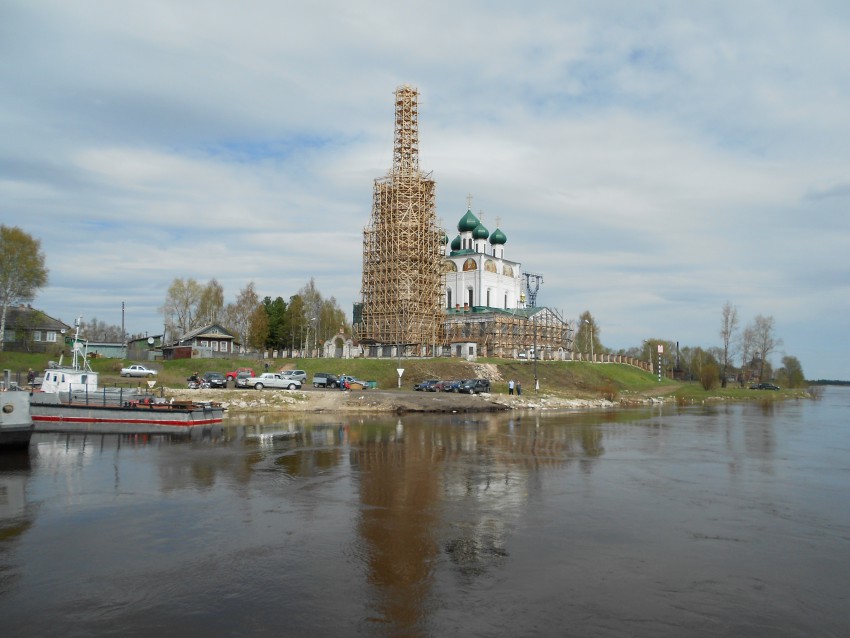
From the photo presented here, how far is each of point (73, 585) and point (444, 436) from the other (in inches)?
835

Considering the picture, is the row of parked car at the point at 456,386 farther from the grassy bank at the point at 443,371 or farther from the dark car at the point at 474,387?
the grassy bank at the point at 443,371

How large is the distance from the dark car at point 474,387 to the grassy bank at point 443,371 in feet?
9.54

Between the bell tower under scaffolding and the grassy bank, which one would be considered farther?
the bell tower under scaffolding

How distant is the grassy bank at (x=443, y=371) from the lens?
59.1 metres

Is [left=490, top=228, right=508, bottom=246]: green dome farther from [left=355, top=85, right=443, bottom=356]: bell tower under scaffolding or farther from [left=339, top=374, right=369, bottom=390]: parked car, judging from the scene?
[left=339, top=374, right=369, bottom=390]: parked car

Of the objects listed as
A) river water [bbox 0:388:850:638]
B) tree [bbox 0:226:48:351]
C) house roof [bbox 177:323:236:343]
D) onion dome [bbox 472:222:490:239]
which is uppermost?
onion dome [bbox 472:222:490:239]

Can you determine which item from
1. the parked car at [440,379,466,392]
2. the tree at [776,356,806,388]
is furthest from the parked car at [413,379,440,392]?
the tree at [776,356,806,388]

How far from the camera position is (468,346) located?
234 feet

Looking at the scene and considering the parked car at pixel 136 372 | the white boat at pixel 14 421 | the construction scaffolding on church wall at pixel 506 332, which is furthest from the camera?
the construction scaffolding on church wall at pixel 506 332

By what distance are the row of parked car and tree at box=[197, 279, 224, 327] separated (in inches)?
2057

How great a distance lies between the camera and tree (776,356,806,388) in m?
102

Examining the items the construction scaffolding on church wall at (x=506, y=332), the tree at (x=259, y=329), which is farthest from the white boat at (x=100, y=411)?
the tree at (x=259, y=329)

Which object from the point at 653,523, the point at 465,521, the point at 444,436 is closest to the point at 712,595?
the point at 653,523

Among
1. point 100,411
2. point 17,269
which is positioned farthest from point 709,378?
point 17,269
